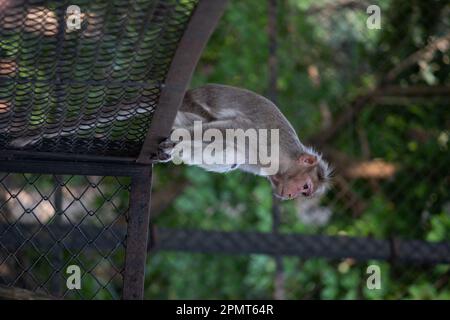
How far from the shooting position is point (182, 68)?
2141mm

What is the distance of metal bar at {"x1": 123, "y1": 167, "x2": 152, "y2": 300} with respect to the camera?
8.45ft

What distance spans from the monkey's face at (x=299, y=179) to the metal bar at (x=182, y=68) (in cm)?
106

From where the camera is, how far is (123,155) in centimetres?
263

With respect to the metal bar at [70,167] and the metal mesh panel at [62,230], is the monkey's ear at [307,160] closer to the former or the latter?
the metal mesh panel at [62,230]

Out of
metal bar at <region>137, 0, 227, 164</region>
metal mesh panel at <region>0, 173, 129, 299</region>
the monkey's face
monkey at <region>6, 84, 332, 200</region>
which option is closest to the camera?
metal bar at <region>137, 0, 227, 164</region>

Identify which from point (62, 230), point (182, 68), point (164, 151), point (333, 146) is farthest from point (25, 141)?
point (333, 146)

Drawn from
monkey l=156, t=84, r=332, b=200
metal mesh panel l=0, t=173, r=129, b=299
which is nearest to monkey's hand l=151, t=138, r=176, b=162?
monkey l=156, t=84, r=332, b=200

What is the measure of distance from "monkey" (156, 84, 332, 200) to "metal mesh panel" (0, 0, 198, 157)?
0.65 metres

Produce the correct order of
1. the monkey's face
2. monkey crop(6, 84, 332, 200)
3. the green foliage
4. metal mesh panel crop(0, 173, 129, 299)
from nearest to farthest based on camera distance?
monkey crop(6, 84, 332, 200) → the monkey's face → metal mesh panel crop(0, 173, 129, 299) → the green foliage

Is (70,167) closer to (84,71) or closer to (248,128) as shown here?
(84,71)

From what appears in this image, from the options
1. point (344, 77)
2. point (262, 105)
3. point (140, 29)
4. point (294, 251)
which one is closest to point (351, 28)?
point (344, 77)

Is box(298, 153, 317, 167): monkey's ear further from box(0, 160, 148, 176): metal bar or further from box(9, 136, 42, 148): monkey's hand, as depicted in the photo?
box(9, 136, 42, 148): monkey's hand

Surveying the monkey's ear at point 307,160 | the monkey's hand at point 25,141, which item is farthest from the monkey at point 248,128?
the monkey's hand at point 25,141
